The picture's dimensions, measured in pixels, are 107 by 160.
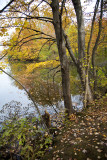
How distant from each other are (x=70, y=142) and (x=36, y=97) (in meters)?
6.59

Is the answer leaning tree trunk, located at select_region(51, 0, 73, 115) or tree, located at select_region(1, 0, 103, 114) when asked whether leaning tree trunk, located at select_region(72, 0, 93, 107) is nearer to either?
tree, located at select_region(1, 0, 103, 114)

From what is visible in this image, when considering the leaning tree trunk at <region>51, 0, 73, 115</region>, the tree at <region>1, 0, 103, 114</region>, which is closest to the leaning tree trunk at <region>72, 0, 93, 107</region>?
the tree at <region>1, 0, 103, 114</region>

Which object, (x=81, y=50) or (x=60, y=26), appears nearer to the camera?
(x=60, y=26)

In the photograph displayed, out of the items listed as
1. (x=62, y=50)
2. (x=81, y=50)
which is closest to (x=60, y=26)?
(x=62, y=50)

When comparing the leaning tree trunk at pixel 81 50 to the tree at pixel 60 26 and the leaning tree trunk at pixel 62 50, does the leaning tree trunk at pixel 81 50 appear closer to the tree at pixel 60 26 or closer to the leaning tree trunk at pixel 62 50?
the tree at pixel 60 26

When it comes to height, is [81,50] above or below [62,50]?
above

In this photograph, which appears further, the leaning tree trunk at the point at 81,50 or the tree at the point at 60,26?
the leaning tree trunk at the point at 81,50

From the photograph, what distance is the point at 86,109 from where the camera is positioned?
18.0 ft

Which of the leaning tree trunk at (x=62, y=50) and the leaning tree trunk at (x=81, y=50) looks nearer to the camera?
the leaning tree trunk at (x=62, y=50)

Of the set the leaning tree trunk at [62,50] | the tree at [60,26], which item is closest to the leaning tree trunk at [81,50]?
the tree at [60,26]

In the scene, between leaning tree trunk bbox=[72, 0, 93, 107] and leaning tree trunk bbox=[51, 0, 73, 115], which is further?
leaning tree trunk bbox=[72, 0, 93, 107]

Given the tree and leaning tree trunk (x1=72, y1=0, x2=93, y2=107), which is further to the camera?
leaning tree trunk (x1=72, y1=0, x2=93, y2=107)

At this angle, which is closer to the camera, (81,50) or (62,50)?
(62,50)

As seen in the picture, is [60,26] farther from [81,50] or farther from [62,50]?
[81,50]
